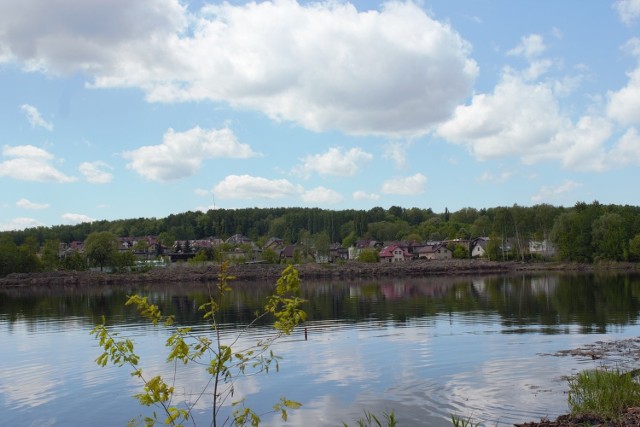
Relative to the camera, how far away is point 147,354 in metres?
32.4

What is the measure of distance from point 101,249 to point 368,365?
126 metres

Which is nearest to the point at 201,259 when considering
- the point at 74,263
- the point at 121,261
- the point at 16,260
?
the point at 121,261

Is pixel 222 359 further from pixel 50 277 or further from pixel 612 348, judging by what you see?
pixel 50 277

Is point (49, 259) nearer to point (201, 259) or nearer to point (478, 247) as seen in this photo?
point (201, 259)

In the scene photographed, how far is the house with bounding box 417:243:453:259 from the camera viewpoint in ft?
557

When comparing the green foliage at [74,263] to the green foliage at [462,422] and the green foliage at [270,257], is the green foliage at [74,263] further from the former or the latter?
the green foliage at [462,422]

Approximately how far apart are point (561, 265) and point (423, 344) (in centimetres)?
10054

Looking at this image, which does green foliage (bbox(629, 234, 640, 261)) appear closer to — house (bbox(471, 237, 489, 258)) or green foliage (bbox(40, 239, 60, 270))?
house (bbox(471, 237, 489, 258))

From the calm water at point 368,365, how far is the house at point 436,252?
11642cm

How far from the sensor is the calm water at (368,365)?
65.0 feet

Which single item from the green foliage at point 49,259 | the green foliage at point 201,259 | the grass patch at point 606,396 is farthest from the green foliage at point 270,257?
the grass patch at point 606,396

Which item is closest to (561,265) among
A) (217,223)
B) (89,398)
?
(89,398)

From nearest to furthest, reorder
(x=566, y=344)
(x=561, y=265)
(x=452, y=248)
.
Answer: (x=566, y=344), (x=561, y=265), (x=452, y=248)

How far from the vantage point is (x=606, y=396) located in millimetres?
15758
